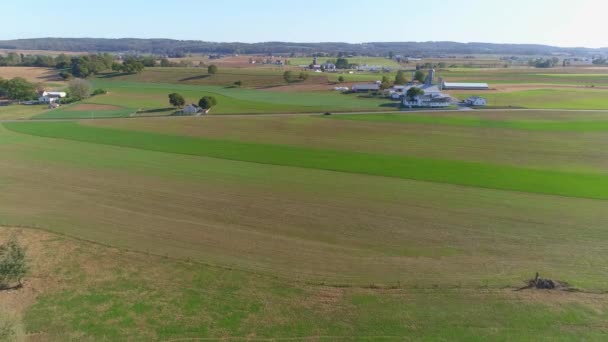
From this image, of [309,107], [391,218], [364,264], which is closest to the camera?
[364,264]

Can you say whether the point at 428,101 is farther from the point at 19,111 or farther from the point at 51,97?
the point at 51,97

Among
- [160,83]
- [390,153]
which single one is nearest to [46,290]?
[390,153]

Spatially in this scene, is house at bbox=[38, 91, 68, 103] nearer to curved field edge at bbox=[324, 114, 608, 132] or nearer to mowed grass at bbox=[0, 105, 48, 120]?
mowed grass at bbox=[0, 105, 48, 120]

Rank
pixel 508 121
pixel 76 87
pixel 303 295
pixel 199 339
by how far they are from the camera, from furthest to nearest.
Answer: pixel 76 87 < pixel 508 121 < pixel 303 295 < pixel 199 339

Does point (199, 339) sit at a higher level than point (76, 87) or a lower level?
lower

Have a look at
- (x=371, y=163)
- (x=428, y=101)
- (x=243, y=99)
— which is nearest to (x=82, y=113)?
(x=243, y=99)

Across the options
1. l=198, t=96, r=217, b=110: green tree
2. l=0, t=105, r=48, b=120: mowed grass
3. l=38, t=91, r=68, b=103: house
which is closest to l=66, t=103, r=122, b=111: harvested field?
l=0, t=105, r=48, b=120: mowed grass

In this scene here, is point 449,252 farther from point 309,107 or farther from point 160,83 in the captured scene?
point 160,83
